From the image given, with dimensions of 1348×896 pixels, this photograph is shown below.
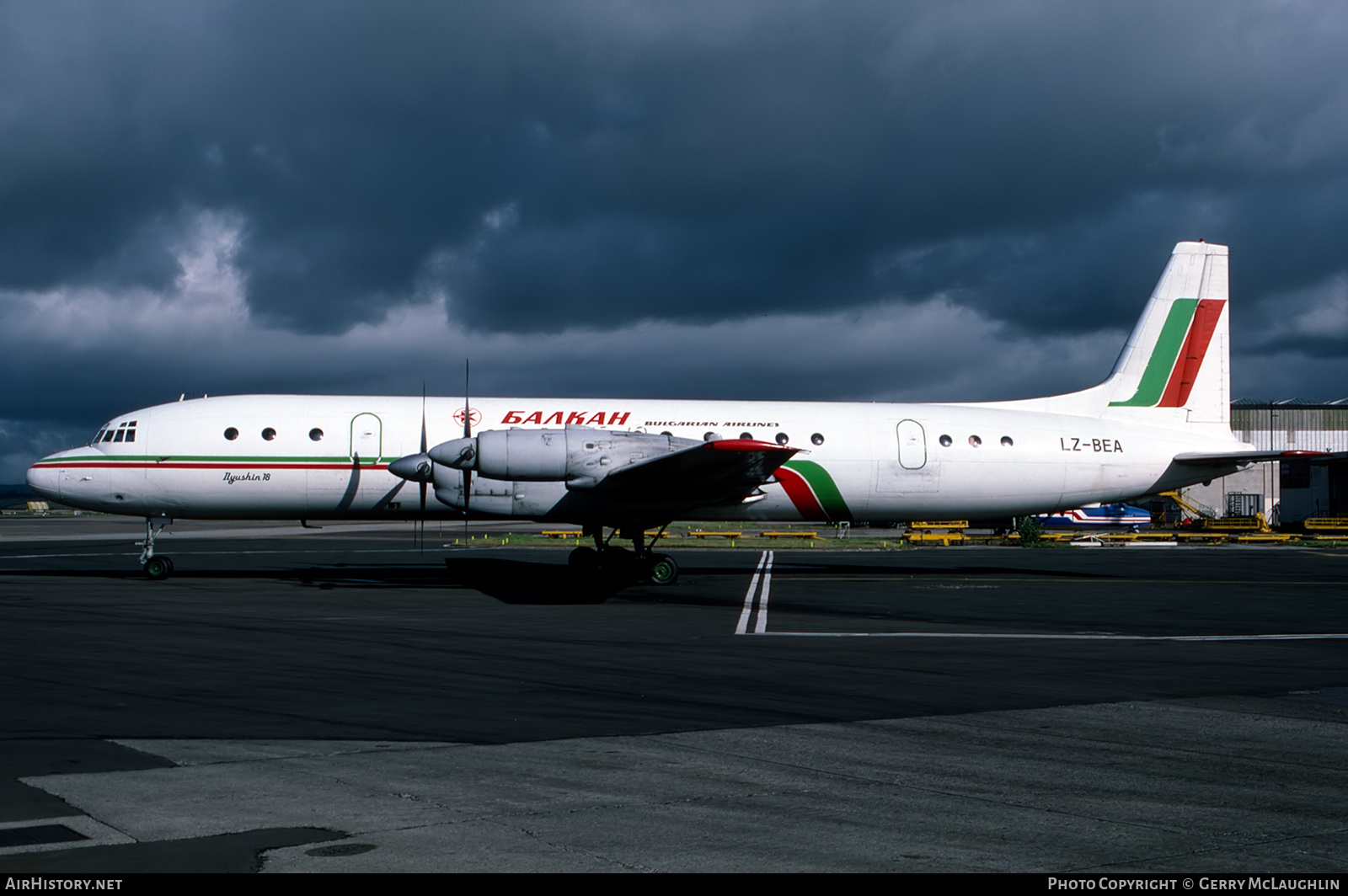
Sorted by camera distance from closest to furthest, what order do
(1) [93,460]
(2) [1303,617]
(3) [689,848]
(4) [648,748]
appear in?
(3) [689,848] → (4) [648,748] → (2) [1303,617] → (1) [93,460]

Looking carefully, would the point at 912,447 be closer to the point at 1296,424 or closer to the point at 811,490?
the point at 811,490

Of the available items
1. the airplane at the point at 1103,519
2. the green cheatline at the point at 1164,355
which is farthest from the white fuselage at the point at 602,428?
→ the airplane at the point at 1103,519

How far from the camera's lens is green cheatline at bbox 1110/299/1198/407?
95.0ft

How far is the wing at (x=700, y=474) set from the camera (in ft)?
70.1

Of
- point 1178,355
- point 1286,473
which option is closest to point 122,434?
point 1178,355

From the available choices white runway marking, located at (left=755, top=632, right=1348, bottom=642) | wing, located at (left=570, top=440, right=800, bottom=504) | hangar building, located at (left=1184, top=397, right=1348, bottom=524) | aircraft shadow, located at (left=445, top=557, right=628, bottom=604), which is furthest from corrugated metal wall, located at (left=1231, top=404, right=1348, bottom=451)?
white runway marking, located at (left=755, top=632, right=1348, bottom=642)

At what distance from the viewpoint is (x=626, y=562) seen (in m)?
25.6

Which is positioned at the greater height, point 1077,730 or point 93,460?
point 93,460

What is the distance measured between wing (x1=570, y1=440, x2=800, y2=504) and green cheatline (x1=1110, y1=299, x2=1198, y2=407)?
453 inches

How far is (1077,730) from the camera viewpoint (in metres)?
8.91

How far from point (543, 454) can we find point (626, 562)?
14.7 ft
